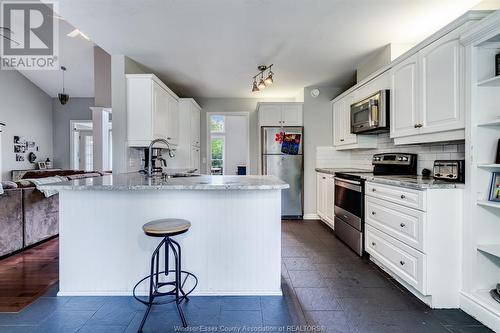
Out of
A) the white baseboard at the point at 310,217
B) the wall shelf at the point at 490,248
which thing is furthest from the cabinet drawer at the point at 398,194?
the white baseboard at the point at 310,217

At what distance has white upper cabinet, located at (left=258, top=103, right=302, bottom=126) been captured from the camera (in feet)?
16.1

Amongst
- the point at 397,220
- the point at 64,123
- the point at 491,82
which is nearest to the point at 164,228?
the point at 397,220

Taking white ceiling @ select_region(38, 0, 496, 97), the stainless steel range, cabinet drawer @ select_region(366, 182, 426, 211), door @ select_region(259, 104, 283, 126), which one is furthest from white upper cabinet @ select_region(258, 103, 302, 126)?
cabinet drawer @ select_region(366, 182, 426, 211)

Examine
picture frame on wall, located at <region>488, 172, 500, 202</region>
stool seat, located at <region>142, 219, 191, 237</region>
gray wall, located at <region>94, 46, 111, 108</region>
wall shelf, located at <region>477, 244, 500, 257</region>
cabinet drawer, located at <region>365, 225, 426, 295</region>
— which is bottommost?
cabinet drawer, located at <region>365, 225, 426, 295</region>

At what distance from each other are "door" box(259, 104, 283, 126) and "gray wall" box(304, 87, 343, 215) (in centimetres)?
50

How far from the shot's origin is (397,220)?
7.54ft

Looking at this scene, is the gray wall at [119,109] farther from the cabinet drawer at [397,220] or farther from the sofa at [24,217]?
the cabinet drawer at [397,220]

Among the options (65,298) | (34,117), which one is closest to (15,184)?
(65,298)

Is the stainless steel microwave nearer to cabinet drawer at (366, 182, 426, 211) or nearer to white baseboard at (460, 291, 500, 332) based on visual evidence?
cabinet drawer at (366, 182, 426, 211)

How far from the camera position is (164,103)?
3.79 meters

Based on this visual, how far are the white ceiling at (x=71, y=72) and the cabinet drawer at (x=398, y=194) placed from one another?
560 cm

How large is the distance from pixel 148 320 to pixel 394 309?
1.80 meters

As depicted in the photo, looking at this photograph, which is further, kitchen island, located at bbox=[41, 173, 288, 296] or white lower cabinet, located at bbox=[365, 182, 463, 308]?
kitchen island, located at bbox=[41, 173, 288, 296]
